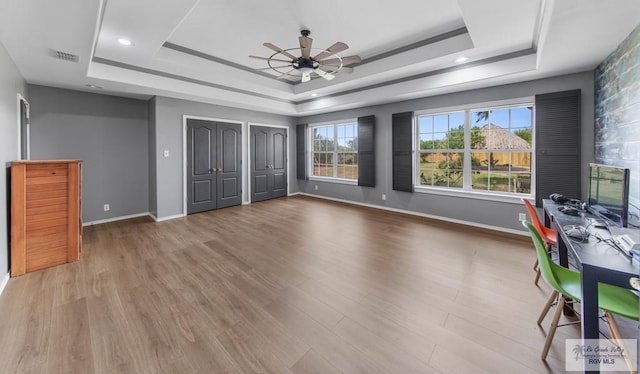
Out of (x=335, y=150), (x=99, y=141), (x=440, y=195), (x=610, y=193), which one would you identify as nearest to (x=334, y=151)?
(x=335, y=150)

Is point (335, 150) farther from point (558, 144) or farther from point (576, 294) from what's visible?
point (576, 294)

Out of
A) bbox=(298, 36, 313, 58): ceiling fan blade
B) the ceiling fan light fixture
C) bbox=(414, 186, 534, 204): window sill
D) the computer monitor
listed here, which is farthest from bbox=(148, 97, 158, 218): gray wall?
the computer monitor

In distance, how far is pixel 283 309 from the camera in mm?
2188

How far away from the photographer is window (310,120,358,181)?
6.82 m

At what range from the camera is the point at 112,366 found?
159 cm

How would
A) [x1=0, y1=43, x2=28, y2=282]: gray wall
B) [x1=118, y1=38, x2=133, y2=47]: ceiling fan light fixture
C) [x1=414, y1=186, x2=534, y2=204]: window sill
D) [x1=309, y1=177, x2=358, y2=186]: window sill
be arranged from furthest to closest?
[x1=309, y1=177, x2=358, y2=186]: window sill, [x1=414, y1=186, x2=534, y2=204]: window sill, [x1=118, y1=38, x2=133, y2=47]: ceiling fan light fixture, [x1=0, y1=43, x2=28, y2=282]: gray wall

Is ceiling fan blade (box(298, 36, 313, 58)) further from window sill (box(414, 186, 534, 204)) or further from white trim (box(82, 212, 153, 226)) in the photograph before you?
white trim (box(82, 212, 153, 226))

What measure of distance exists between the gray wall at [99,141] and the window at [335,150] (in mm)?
4268

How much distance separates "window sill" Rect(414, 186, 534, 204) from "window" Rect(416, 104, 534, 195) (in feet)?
0.36

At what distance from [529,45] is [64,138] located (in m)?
7.45

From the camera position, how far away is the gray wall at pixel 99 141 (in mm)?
4312

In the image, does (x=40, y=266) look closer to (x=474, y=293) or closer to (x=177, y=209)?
(x=177, y=209)

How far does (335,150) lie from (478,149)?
356 centimetres

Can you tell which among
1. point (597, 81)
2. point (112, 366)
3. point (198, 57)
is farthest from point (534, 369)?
point (198, 57)
